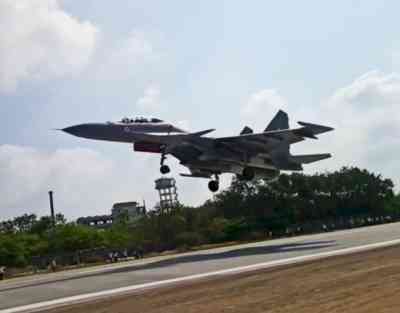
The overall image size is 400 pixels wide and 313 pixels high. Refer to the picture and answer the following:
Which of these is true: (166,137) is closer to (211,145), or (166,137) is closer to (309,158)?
(211,145)

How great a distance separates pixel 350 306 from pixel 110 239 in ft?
252

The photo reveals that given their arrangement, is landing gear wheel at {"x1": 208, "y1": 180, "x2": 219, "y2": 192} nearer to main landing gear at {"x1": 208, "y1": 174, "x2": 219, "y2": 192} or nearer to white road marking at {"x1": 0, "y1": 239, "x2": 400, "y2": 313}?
main landing gear at {"x1": 208, "y1": 174, "x2": 219, "y2": 192}

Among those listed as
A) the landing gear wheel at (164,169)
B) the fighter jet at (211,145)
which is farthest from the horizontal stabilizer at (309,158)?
the landing gear wheel at (164,169)

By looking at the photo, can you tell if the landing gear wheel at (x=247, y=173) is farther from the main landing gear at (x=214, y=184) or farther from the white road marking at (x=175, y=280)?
the white road marking at (x=175, y=280)

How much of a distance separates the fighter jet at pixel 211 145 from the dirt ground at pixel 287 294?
18.7 m

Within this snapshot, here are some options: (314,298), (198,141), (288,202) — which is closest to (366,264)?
(314,298)

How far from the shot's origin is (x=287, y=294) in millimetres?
16391

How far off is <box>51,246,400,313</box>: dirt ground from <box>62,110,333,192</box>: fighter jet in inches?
737

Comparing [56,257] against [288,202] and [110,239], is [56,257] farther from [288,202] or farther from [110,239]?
[288,202]

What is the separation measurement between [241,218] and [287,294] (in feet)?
279

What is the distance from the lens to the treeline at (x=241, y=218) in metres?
84.6

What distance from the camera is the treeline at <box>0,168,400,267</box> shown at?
84625mm

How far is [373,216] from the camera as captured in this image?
110062mm

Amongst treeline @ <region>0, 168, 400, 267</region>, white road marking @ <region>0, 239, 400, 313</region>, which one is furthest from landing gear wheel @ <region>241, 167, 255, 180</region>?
treeline @ <region>0, 168, 400, 267</region>
